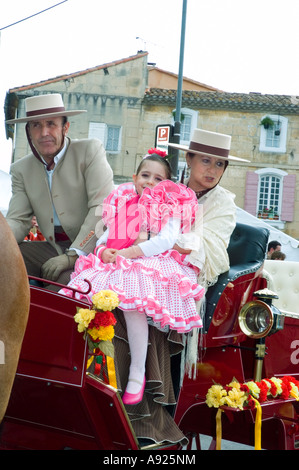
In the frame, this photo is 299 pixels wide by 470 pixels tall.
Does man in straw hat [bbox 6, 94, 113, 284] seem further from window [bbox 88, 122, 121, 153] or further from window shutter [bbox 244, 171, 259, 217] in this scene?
window shutter [bbox 244, 171, 259, 217]

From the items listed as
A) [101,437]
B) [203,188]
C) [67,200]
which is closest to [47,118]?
[67,200]

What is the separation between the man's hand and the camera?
319 centimetres

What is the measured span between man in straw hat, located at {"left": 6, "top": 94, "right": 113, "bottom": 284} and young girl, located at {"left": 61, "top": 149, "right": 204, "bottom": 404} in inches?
11.8

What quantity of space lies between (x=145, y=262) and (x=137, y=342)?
0.41 m

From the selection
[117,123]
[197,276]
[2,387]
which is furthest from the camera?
[117,123]

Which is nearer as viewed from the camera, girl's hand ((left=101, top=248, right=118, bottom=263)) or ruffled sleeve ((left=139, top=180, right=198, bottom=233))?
girl's hand ((left=101, top=248, right=118, bottom=263))

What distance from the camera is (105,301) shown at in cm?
251

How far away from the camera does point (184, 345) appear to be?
306 centimetres

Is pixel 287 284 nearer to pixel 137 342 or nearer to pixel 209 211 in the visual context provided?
pixel 209 211

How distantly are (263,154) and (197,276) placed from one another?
65.4 ft

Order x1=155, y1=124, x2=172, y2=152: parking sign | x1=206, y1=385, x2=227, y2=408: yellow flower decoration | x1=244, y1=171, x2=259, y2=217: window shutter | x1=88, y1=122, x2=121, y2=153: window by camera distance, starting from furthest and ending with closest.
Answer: x1=244, y1=171, x2=259, y2=217: window shutter, x1=88, y1=122, x2=121, y2=153: window, x1=155, y1=124, x2=172, y2=152: parking sign, x1=206, y1=385, x2=227, y2=408: yellow flower decoration

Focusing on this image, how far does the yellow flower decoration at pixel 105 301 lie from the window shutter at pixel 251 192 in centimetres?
2011

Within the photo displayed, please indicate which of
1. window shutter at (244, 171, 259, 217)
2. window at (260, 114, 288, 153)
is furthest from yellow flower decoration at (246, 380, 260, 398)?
window at (260, 114, 288, 153)

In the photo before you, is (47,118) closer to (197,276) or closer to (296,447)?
(197,276)
